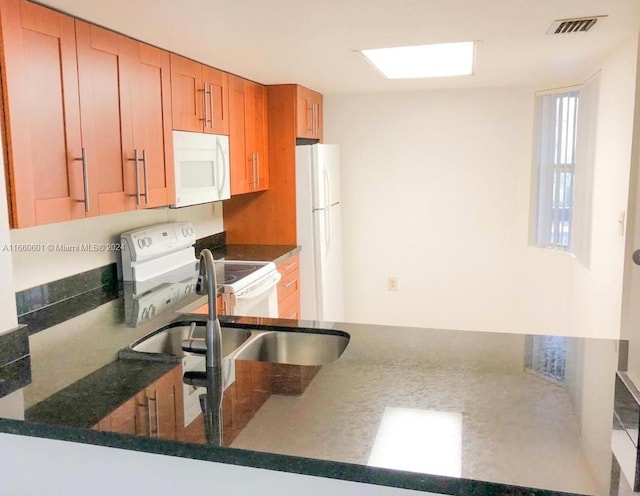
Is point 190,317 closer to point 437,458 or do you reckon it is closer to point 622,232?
point 437,458

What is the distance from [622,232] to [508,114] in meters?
1.79

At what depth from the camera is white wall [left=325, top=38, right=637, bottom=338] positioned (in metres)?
4.30

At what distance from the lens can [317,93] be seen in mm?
4406

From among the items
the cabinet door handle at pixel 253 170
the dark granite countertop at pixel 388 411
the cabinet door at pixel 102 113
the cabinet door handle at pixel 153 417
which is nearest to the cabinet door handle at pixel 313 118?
the cabinet door handle at pixel 253 170

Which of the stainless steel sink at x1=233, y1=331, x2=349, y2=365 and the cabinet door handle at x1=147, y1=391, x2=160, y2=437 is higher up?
the cabinet door handle at x1=147, y1=391, x2=160, y2=437

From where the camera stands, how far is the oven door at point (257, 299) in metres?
2.88

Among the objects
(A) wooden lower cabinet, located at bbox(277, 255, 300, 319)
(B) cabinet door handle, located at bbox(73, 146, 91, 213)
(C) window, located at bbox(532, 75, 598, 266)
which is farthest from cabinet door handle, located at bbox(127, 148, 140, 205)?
(C) window, located at bbox(532, 75, 598, 266)

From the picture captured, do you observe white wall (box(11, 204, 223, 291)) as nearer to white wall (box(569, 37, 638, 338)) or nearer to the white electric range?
the white electric range

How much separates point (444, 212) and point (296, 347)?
2.82 m

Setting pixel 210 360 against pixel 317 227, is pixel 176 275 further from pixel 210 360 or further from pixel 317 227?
pixel 210 360

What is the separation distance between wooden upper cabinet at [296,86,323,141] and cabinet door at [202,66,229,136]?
71 centimetres

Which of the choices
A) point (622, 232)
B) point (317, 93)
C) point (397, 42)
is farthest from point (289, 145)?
point (622, 232)

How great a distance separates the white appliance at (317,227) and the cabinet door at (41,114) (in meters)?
2.01

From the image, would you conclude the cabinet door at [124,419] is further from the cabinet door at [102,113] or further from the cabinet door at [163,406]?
the cabinet door at [102,113]
